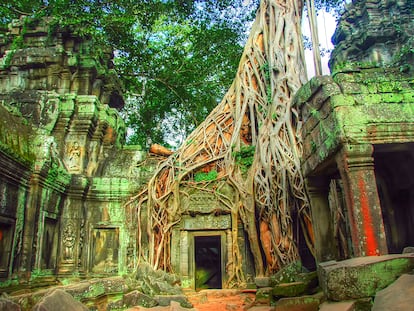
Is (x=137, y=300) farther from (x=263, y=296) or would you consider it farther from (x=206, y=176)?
(x=206, y=176)

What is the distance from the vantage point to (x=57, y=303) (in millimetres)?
3180

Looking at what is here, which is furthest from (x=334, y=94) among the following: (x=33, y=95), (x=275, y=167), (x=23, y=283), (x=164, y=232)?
(x=33, y=95)

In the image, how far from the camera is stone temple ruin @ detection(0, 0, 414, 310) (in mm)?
3947

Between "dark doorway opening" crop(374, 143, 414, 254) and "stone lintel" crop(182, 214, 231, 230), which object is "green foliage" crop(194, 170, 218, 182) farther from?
"dark doorway opening" crop(374, 143, 414, 254)

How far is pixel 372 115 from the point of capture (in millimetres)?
4082

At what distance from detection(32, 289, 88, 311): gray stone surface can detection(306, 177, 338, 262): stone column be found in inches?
118

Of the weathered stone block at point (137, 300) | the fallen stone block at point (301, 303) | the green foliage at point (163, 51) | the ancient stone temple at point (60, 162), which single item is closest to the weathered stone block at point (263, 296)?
the fallen stone block at point (301, 303)

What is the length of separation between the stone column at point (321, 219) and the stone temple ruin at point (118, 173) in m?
0.01

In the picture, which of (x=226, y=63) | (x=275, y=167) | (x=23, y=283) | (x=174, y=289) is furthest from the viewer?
(x=226, y=63)

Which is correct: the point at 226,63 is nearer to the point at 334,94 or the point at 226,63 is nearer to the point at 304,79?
the point at 304,79

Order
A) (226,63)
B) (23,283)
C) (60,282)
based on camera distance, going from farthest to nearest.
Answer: (226,63)
(60,282)
(23,283)

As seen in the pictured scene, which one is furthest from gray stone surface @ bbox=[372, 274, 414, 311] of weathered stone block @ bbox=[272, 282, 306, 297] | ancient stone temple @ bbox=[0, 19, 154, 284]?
ancient stone temple @ bbox=[0, 19, 154, 284]

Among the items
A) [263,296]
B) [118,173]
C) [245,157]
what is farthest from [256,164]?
[263,296]

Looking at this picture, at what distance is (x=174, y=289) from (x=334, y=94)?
3.66 metres
